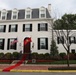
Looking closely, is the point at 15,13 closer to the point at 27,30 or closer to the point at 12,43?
the point at 27,30

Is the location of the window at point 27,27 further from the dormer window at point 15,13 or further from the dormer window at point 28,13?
the dormer window at point 15,13

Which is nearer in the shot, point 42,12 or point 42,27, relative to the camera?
point 42,27

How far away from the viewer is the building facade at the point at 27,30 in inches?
1073

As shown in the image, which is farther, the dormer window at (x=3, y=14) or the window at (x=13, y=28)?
the dormer window at (x=3, y=14)

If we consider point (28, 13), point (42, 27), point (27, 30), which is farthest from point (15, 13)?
point (42, 27)

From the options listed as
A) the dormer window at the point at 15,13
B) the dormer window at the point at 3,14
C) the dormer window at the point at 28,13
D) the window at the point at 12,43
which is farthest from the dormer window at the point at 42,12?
the dormer window at the point at 3,14

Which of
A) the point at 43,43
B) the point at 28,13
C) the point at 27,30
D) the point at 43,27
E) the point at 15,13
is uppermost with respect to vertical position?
the point at 15,13

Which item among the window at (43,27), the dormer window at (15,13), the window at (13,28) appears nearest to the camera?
the window at (43,27)

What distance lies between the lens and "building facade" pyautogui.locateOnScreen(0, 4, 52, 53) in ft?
89.5

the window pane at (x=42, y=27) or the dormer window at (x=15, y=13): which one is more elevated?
the dormer window at (x=15, y=13)

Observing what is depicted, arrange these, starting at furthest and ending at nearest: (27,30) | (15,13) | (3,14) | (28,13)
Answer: (3,14) → (15,13) → (28,13) → (27,30)

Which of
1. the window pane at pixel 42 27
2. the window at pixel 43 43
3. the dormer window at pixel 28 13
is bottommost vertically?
the window at pixel 43 43

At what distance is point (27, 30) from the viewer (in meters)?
28.0

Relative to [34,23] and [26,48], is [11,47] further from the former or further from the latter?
[34,23]
